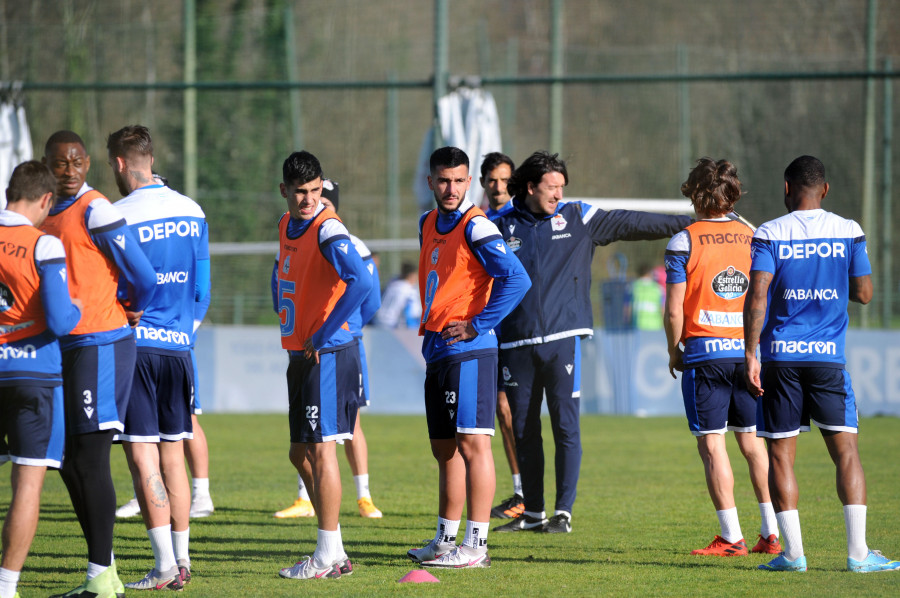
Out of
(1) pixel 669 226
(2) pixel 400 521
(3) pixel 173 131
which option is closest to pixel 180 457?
(2) pixel 400 521

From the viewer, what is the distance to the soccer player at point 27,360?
465 cm

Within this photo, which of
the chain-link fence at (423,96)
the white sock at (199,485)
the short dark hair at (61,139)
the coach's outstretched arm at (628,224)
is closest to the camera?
the short dark hair at (61,139)

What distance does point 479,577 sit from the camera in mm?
5637

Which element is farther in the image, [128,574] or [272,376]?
[272,376]

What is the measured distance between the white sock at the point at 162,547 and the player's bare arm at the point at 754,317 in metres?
3.09

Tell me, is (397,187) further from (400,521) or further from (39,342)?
(39,342)

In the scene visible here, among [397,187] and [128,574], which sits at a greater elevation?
[397,187]

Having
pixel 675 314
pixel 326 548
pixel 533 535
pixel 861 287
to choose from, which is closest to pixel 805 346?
pixel 861 287

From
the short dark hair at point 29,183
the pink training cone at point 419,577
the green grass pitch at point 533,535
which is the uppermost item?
the short dark hair at point 29,183

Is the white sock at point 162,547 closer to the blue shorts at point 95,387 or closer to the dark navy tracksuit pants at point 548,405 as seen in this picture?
the blue shorts at point 95,387

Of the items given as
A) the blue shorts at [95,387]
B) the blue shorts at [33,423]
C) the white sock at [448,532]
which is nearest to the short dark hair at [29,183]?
the blue shorts at [95,387]

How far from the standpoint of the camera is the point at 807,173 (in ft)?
18.7

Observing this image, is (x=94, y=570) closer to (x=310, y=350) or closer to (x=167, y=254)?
(x=310, y=350)

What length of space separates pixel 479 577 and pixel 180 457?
5.57 ft
